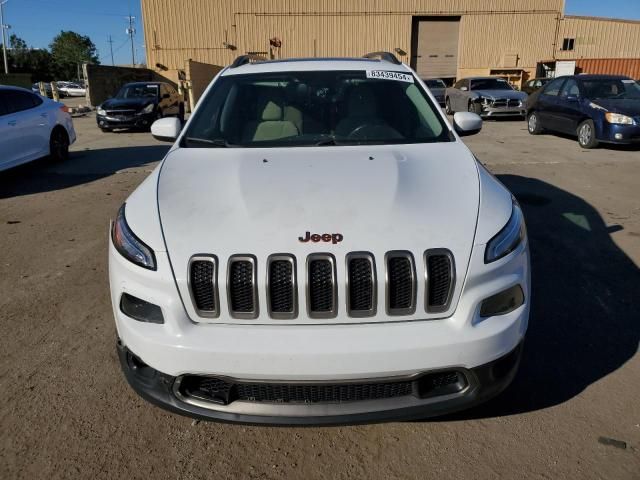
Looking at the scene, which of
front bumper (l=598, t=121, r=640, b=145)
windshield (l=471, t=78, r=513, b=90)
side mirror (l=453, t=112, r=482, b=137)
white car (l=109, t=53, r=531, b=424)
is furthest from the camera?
windshield (l=471, t=78, r=513, b=90)

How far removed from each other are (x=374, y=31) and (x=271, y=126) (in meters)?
32.7

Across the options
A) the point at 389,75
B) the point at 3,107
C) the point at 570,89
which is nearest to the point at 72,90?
the point at 3,107

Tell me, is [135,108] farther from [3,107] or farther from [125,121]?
[3,107]

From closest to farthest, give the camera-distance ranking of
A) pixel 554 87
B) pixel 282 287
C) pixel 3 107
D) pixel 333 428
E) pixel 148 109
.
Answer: pixel 282 287, pixel 333 428, pixel 3 107, pixel 554 87, pixel 148 109

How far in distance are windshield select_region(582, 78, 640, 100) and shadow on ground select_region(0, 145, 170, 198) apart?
371 inches

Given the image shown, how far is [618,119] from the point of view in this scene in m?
10.1

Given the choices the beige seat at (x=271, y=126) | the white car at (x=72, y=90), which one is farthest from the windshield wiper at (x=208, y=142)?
the white car at (x=72, y=90)

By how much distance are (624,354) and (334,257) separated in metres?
2.12

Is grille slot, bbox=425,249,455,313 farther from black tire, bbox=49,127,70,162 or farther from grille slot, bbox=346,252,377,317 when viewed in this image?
black tire, bbox=49,127,70,162

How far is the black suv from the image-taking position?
48.9ft

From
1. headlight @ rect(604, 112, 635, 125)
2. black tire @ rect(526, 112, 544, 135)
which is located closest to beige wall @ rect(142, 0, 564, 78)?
black tire @ rect(526, 112, 544, 135)

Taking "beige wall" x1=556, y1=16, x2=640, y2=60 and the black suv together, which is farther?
"beige wall" x1=556, y1=16, x2=640, y2=60

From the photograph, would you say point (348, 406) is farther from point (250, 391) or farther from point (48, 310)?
point (48, 310)

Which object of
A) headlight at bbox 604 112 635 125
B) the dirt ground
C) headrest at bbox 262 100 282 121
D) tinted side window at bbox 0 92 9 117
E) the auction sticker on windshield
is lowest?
the dirt ground
